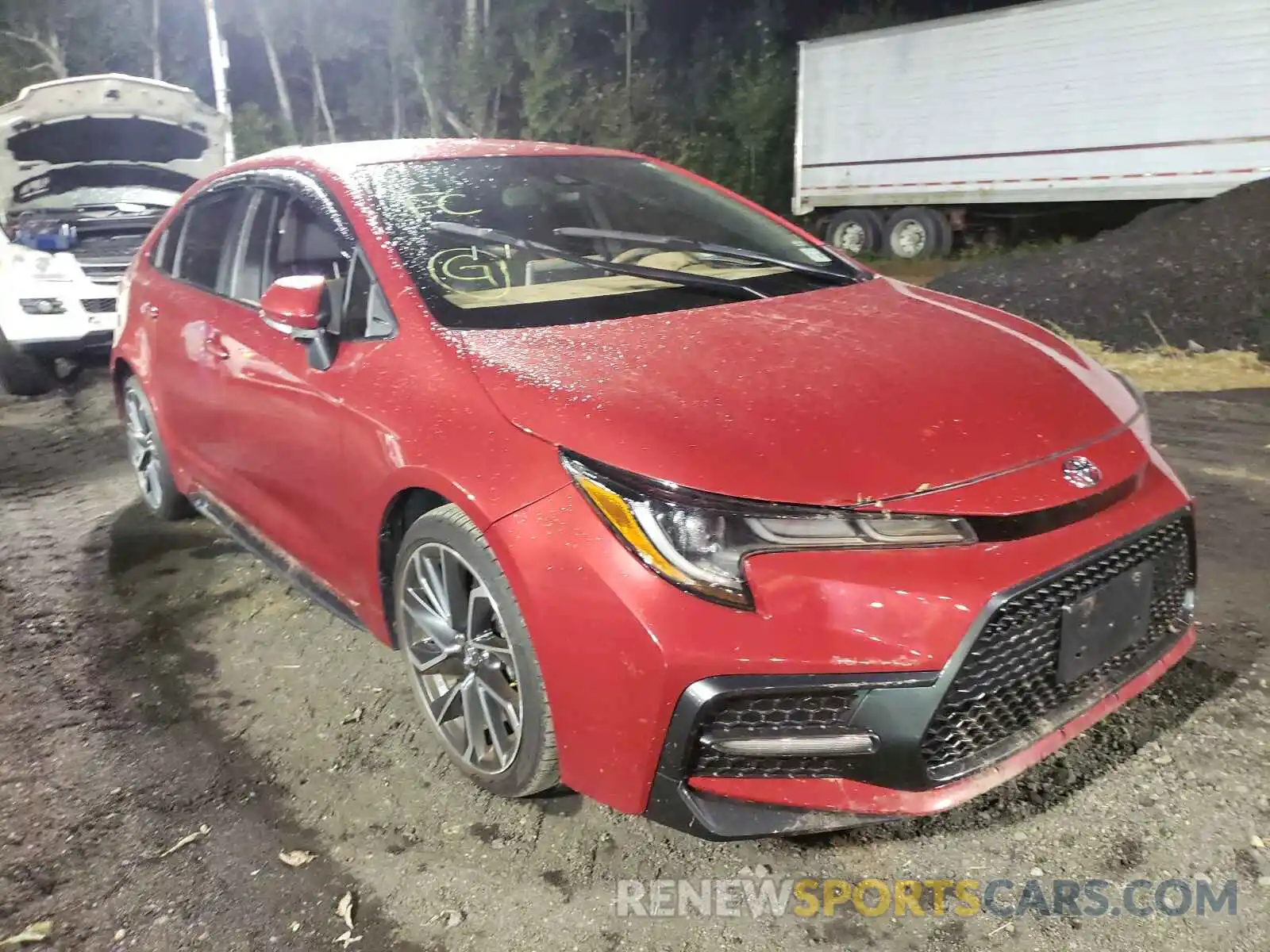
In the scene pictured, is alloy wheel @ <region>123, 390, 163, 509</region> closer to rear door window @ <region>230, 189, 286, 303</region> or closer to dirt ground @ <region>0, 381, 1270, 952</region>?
dirt ground @ <region>0, 381, 1270, 952</region>

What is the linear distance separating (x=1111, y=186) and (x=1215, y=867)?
473 inches

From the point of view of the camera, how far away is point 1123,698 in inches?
84.8

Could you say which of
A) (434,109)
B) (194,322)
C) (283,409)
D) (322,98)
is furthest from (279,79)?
(283,409)

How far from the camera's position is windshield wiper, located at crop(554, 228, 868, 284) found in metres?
3.07

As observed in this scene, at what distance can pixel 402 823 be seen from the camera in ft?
7.83

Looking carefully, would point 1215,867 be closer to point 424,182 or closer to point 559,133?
point 424,182

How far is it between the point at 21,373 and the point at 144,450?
341 centimetres

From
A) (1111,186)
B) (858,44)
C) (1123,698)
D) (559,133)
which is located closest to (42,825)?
(1123,698)

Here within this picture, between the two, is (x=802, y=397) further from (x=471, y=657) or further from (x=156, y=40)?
(x=156, y=40)

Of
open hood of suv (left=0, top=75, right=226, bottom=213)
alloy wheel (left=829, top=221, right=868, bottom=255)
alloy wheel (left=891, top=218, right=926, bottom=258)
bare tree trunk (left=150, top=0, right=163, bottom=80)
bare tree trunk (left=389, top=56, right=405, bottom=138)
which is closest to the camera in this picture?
open hood of suv (left=0, top=75, right=226, bottom=213)

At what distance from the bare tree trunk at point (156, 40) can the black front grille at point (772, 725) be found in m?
A: 30.7

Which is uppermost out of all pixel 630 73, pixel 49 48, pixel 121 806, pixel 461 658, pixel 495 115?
pixel 49 48

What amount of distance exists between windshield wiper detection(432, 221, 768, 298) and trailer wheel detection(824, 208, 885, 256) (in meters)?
12.8

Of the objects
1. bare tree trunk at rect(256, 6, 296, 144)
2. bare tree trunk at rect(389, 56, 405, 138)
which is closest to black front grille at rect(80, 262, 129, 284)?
bare tree trunk at rect(389, 56, 405, 138)
